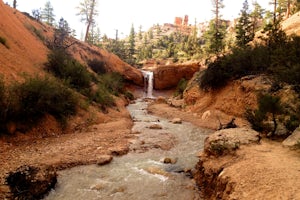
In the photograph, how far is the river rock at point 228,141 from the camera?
7.52m

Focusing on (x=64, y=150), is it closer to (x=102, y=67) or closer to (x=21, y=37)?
(x=21, y=37)

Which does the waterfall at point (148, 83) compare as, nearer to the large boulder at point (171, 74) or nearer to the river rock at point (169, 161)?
the large boulder at point (171, 74)

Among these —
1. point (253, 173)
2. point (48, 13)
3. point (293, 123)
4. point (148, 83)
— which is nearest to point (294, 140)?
point (293, 123)

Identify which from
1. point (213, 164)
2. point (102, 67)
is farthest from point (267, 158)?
point (102, 67)

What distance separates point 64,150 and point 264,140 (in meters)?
7.04

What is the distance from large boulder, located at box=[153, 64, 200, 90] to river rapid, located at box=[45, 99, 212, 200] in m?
26.4

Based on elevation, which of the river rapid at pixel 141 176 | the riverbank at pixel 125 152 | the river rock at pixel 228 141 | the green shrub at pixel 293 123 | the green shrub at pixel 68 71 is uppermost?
the green shrub at pixel 68 71

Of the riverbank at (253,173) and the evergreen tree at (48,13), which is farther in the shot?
the evergreen tree at (48,13)

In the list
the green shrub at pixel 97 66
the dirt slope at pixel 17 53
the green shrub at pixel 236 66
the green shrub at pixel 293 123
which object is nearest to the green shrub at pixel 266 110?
the green shrub at pixel 293 123

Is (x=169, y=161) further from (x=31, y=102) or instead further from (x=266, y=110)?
(x=31, y=102)

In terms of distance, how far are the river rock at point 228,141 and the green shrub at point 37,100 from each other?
22.9 feet

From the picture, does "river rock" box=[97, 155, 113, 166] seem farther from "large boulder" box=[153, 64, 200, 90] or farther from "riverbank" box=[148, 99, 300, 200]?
"large boulder" box=[153, 64, 200, 90]

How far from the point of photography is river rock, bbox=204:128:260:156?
7.52 meters

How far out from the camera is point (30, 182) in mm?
6578
